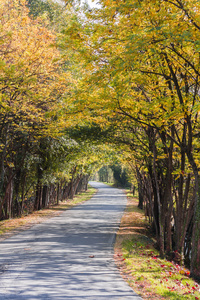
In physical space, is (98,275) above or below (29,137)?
below

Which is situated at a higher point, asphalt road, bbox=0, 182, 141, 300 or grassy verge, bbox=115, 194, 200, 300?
asphalt road, bbox=0, 182, 141, 300

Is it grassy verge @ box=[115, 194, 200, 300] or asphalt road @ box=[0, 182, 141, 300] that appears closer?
asphalt road @ box=[0, 182, 141, 300]

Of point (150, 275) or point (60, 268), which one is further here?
point (60, 268)

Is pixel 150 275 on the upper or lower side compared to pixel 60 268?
lower

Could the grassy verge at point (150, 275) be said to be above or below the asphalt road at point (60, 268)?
below

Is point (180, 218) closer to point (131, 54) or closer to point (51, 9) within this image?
point (131, 54)

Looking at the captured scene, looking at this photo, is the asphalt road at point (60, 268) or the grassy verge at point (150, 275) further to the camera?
the grassy verge at point (150, 275)

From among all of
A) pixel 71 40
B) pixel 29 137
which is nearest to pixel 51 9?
pixel 29 137

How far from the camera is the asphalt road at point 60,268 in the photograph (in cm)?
584

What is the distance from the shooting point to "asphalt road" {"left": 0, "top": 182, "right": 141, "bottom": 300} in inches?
230

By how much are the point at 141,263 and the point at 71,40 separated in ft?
21.3

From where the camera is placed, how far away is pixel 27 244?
10.5 m

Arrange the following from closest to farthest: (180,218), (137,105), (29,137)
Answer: (137,105), (180,218), (29,137)

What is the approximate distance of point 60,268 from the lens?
765 cm
